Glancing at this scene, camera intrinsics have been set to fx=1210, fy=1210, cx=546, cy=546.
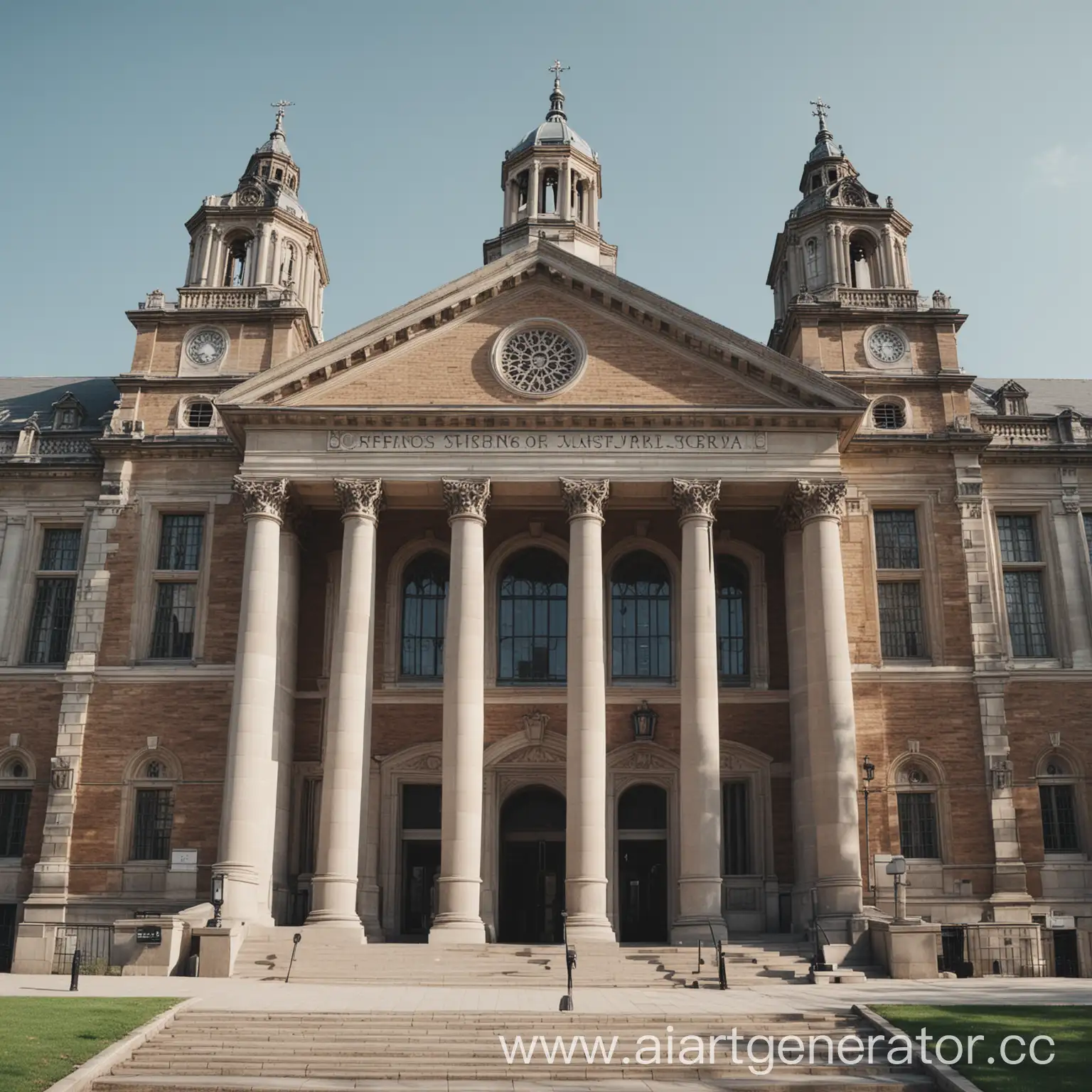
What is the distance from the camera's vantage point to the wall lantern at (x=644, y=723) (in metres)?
34.5

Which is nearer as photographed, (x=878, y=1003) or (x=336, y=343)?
(x=878, y=1003)

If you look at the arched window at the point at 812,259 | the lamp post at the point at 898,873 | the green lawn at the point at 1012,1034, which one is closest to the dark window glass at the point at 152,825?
the lamp post at the point at 898,873

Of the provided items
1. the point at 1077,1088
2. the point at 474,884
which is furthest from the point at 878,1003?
the point at 474,884

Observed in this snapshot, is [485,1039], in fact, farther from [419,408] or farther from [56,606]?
[56,606]

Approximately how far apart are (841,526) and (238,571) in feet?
58.5

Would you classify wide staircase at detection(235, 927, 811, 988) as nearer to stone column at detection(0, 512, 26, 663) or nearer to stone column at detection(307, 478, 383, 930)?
stone column at detection(307, 478, 383, 930)

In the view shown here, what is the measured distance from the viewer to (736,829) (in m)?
34.6

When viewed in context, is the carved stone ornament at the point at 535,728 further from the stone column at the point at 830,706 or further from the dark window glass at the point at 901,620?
the dark window glass at the point at 901,620

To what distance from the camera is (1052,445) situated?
37.4 metres

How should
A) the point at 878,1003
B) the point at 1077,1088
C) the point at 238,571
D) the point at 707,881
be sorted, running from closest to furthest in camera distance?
the point at 1077,1088 → the point at 878,1003 → the point at 707,881 → the point at 238,571

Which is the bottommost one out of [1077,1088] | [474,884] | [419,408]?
[1077,1088]

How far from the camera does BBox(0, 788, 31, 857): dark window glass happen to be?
114 feet

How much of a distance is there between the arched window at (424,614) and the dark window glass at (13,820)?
1153cm

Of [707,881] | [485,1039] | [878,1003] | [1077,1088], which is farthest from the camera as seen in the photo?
[707,881]
